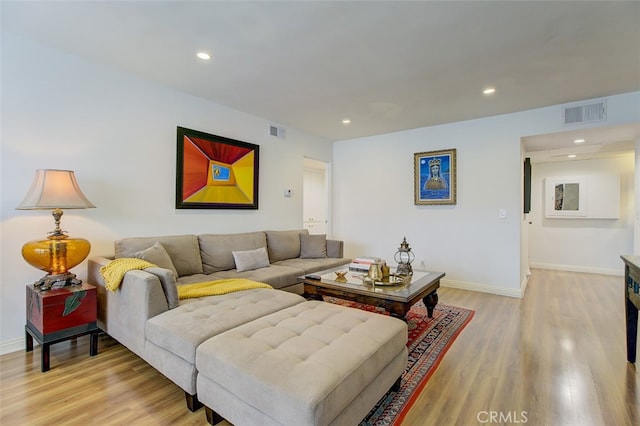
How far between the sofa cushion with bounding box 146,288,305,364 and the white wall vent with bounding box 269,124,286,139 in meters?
2.79

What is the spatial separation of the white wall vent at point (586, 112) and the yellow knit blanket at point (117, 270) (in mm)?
4717

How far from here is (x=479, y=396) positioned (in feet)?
5.97

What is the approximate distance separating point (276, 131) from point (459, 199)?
2906 mm

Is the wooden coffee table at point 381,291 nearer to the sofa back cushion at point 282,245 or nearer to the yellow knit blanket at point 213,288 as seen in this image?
the yellow knit blanket at point 213,288

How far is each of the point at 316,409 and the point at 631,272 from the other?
247 centimetres

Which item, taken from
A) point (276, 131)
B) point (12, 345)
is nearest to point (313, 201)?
point (276, 131)

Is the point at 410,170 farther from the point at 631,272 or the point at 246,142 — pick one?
the point at 631,272

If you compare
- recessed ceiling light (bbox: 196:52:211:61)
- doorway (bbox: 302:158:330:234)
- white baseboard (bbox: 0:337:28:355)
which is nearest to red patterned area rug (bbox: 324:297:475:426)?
white baseboard (bbox: 0:337:28:355)

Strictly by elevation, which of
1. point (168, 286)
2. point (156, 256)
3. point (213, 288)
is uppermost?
point (156, 256)

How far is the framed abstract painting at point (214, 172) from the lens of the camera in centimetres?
342

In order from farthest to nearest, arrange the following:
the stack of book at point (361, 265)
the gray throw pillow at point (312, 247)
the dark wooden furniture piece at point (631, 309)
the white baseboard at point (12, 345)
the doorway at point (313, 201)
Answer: the doorway at point (313, 201), the gray throw pillow at point (312, 247), the stack of book at point (361, 265), the white baseboard at point (12, 345), the dark wooden furniture piece at point (631, 309)

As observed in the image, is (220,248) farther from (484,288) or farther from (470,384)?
(484,288)

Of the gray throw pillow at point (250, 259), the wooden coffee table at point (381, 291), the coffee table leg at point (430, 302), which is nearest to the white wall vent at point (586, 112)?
the wooden coffee table at point (381, 291)

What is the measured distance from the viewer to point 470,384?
6.38 feet
